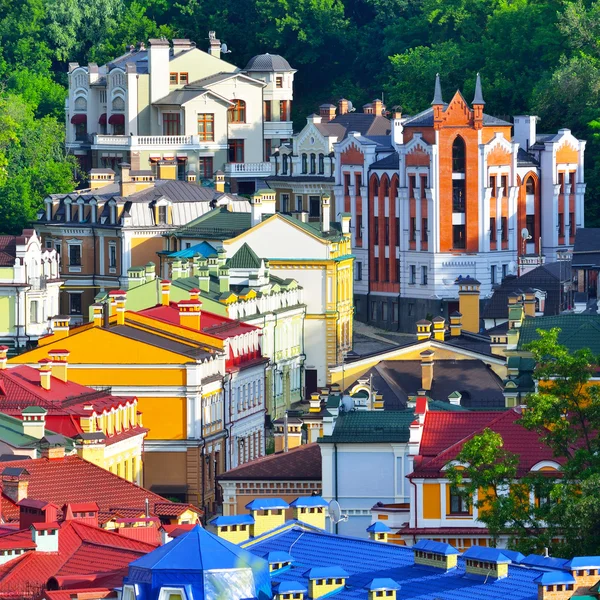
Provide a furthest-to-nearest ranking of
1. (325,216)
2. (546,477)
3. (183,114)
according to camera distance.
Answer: (183,114)
(325,216)
(546,477)

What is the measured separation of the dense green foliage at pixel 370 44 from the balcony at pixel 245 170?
964 cm

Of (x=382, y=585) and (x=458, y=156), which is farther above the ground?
(x=458, y=156)

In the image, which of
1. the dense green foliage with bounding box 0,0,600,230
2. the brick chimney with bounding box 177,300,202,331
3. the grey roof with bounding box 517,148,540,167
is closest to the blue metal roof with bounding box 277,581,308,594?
the brick chimney with bounding box 177,300,202,331

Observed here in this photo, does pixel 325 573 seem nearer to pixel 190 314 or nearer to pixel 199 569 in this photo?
pixel 199 569

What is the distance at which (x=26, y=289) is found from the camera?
129000mm

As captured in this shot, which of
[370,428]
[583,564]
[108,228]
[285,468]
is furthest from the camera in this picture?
[108,228]

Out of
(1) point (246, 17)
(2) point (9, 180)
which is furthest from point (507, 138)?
(1) point (246, 17)

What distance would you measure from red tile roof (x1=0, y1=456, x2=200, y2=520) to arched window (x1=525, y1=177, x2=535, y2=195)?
214 ft

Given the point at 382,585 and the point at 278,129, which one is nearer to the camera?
the point at 382,585

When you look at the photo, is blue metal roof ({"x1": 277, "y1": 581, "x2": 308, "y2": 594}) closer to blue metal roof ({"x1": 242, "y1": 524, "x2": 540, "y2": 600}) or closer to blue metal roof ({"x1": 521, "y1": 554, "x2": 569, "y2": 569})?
blue metal roof ({"x1": 242, "y1": 524, "x2": 540, "y2": 600})

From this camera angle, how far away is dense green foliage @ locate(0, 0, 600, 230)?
160625 mm

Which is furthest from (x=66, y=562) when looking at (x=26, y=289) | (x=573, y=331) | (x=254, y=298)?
(x=26, y=289)

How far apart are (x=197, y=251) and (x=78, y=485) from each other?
55.4 metres

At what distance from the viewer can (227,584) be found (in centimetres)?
5116
